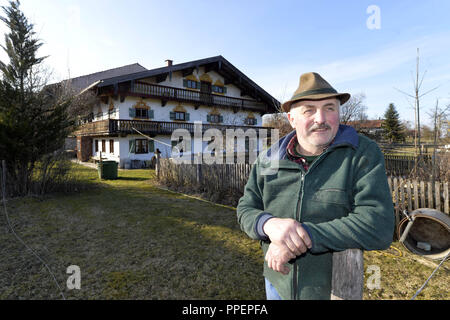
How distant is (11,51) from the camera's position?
8641mm

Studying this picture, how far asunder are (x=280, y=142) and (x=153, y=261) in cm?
351

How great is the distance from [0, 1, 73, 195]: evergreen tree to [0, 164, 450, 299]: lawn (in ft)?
7.79

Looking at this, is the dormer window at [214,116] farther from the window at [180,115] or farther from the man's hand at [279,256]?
the man's hand at [279,256]

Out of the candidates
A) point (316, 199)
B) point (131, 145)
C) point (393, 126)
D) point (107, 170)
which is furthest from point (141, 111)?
point (393, 126)

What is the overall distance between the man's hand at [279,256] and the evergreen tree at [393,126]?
39289mm

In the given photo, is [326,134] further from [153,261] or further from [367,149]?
[153,261]

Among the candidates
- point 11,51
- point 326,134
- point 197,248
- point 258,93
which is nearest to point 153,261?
point 197,248

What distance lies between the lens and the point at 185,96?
72.7 feet

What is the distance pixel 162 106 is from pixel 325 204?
21707 mm

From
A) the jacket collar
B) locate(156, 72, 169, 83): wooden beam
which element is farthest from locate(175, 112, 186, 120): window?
the jacket collar

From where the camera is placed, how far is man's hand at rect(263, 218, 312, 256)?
46.1 inches

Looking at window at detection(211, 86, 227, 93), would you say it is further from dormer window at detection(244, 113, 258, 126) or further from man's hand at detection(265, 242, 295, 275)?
man's hand at detection(265, 242, 295, 275)

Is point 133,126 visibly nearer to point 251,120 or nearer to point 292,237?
point 251,120
